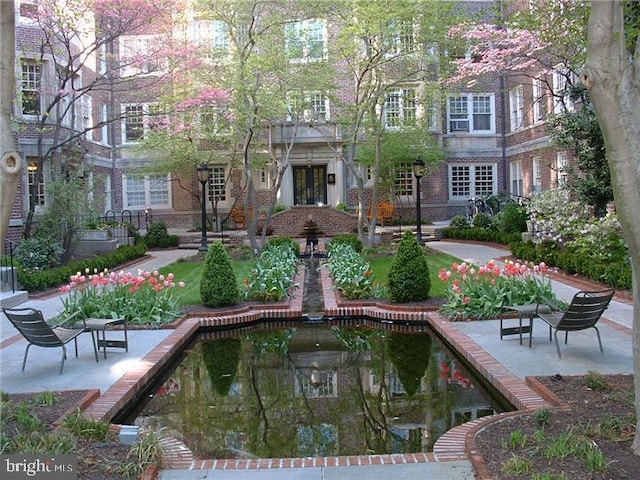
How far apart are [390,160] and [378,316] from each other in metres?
16.2

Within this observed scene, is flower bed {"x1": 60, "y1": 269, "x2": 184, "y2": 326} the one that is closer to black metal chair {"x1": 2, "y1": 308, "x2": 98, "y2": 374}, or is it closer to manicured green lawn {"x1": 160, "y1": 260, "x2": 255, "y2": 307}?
manicured green lawn {"x1": 160, "y1": 260, "x2": 255, "y2": 307}

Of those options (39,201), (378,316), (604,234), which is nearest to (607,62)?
(378,316)

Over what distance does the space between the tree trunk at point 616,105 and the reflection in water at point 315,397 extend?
2589mm

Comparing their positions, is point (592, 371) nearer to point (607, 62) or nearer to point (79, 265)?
point (607, 62)

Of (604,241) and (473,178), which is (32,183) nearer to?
(604,241)

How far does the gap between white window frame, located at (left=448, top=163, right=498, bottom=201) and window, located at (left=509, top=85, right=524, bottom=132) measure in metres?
2.18

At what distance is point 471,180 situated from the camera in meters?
30.2

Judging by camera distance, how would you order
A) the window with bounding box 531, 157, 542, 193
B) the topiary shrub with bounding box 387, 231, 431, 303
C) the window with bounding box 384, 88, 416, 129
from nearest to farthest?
the topiary shrub with bounding box 387, 231, 431, 303, the window with bounding box 384, 88, 416, 129, the window with bounding box 531, 157, 542, 193

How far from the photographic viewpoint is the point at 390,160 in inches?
1037

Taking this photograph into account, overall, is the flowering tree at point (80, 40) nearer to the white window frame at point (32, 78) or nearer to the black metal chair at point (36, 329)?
the white window frame at point (32, 78)

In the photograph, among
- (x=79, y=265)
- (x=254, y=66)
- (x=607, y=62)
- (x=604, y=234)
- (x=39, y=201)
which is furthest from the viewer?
(x=39, y=201)

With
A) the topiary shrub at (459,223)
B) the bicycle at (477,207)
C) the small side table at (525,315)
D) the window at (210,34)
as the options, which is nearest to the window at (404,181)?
the bicycle at (477,207)

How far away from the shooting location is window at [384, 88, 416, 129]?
84.7ft

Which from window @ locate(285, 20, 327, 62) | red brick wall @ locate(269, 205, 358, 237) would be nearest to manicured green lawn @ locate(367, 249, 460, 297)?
window @ locate(285, 20, 327, 62)
